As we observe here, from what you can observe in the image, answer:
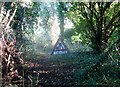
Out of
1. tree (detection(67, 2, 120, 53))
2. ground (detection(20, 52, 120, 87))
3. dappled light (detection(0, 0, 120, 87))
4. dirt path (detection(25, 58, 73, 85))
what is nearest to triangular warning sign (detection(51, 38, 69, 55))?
dappled light (detection(0, 0, 120, 87))

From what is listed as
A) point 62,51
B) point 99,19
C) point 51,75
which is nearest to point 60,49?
point 62,51

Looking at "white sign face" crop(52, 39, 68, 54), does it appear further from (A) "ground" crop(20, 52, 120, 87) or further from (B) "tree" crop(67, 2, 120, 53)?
(A) "ground" crop(20, 52, 120, 87)

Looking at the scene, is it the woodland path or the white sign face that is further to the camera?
the white sign face

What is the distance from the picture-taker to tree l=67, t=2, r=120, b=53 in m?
12.1

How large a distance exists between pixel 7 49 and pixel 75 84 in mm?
1666

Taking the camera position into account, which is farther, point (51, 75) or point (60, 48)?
point (60, 48)

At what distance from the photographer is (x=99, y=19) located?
41.3 ft

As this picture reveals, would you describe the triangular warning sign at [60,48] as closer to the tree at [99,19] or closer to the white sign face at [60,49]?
the white sign face at [60,49]

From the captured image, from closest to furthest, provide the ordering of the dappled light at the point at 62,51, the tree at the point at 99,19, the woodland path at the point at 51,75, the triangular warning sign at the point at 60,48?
the dappled light at the point at 62,51 → the woodland path at the point at 51,75 → the triangular warning sign at the point at 60,48 → the tree at the point at 99,19

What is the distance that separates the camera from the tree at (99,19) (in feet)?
39.8

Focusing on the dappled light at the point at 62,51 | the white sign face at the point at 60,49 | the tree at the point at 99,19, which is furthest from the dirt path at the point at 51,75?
the tree at the point at 99,19

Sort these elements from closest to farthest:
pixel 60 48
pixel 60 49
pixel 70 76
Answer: pixel 70 76 → pixel 60 48 → pixel 60 49

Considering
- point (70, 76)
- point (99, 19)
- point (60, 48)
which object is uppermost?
point (99, 19)

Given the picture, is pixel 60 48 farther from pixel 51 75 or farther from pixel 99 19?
pixel 51 75
